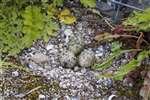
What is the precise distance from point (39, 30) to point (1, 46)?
23cm

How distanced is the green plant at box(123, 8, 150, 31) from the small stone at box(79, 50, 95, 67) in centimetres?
26

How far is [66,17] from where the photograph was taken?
303 cm

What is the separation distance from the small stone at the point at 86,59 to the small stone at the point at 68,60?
4 centimetres

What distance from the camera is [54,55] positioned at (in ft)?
9.42

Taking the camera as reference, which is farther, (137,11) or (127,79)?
(137,11)

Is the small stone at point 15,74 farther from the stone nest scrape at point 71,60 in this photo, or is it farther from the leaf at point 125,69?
the leaf at point 125,69

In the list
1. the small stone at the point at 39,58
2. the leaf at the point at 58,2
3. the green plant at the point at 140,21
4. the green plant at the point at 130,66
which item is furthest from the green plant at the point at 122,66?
the leaf at the point at 58,2

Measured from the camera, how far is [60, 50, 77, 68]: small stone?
2.79 meters

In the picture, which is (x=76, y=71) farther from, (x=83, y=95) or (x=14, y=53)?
(x=14, y=53)

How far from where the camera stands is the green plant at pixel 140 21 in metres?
2.69

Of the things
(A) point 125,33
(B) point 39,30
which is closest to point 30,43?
(B) point 39,30

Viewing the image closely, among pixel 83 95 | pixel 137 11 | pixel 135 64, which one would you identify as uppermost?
pixel 137 11

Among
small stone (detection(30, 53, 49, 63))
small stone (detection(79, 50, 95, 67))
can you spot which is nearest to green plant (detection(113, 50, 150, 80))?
small stone (detection(79, 50, 95, 67))

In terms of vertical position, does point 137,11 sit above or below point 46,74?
above
